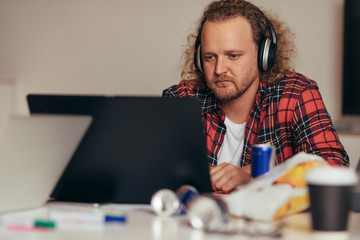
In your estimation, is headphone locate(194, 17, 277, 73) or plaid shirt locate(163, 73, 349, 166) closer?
plaid shirt locate(163, 73, 349, 166)

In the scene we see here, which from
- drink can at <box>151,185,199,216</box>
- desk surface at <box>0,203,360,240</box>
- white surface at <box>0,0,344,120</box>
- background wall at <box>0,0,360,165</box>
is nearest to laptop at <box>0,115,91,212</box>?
desk surface at <box>0,203,360,240</box>

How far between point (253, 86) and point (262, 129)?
0.22 meters

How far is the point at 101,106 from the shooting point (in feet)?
3.39

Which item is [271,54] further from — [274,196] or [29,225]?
[29,225]

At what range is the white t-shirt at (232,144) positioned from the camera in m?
1.76

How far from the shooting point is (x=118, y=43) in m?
3.42

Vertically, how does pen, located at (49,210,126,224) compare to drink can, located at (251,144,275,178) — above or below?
below

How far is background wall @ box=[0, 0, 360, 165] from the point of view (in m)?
2.96

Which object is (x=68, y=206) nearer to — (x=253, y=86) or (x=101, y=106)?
(x=101, y=106)

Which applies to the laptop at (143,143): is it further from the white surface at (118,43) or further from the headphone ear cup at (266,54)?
the white surface at (118,43)

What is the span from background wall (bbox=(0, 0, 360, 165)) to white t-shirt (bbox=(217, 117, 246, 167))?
1301 mm

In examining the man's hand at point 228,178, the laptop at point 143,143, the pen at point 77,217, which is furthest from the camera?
the man's hand at point 228,178

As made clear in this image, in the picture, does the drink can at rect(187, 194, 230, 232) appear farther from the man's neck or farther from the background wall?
the background wall

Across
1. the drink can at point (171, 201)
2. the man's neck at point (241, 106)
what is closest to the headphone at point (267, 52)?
the man's neck at point (241, 106)
